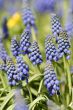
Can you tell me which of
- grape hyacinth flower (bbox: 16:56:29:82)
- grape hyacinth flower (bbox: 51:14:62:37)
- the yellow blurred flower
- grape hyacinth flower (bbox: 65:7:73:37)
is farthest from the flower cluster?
the yellow blurred flower

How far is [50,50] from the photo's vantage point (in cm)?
453

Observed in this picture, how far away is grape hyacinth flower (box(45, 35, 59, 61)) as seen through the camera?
14.8 ft

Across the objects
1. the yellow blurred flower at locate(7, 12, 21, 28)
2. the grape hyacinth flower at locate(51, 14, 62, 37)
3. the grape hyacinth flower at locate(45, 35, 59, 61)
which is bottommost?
the grape hyacinth flower at locate(45, 35, 59, 61)

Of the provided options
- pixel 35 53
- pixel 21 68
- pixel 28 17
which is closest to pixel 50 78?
pixel 21 68

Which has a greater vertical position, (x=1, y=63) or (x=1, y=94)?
(x=1, y=63)

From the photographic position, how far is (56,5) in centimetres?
648

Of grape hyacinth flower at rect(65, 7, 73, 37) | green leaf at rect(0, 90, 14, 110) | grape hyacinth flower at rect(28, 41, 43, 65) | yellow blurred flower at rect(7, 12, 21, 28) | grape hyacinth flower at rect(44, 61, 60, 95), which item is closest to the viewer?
grape hyacinth flower at rect(44, 61, 60, 95)

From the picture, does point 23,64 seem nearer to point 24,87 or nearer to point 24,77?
point 24,77

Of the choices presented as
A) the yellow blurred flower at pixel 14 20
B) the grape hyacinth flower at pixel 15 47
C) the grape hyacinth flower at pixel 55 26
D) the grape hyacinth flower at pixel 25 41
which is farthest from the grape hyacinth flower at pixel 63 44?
the yellow blurred flower at pixel 14 20

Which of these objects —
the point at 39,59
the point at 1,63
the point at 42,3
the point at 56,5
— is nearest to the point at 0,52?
the point at 1,63

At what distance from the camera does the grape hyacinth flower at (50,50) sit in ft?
14.8

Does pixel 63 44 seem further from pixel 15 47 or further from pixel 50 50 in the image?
pixel 15 47

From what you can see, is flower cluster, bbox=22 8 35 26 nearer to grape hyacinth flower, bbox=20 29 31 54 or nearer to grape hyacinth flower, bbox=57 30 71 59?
grape hyacinth flower, bbox=20 29 31 54

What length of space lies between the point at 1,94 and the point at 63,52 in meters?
0.79
